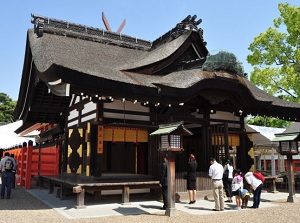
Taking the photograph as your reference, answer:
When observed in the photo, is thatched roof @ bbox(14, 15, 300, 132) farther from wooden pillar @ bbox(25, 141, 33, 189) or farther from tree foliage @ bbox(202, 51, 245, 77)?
wooden pillar @ bbox(25, 141, 33, 189)

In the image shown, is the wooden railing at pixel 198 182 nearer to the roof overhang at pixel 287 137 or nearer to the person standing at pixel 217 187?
the person standing at pixel 217 187

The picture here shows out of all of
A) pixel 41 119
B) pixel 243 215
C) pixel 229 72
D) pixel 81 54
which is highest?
pixel 81 54

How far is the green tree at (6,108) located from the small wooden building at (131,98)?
107ft

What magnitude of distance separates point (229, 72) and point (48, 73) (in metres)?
6.25

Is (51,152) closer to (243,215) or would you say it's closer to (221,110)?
(221,110)

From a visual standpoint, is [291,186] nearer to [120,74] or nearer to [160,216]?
[160,216]

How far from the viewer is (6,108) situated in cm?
4519

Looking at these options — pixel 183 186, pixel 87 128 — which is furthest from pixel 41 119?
pixel 183 186

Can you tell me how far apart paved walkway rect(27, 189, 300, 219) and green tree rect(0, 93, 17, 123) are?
38502 millimetres

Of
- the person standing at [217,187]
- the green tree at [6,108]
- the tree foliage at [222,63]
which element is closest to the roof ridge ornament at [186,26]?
the tree foliage at [222,63]

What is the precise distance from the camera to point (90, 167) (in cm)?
966

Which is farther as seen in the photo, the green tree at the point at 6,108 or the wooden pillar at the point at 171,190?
the green tree at the point at 6,108

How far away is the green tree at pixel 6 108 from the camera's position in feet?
145

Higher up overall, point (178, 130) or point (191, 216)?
point (178, 130)
